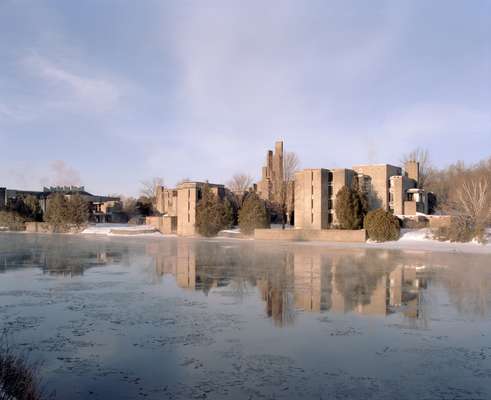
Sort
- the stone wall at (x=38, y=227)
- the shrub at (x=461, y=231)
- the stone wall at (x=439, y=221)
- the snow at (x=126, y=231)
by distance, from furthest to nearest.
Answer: the stone wall at (x=38, y=227) → the snow at (x=126, y=231) → the stone wall at (x=439, y=221) → the shrub at (x=461, y=231)

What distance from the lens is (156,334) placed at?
11203 millimetres

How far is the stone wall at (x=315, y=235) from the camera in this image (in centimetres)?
5199

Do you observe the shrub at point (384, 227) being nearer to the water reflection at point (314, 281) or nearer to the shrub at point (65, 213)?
the water reflection at point (314, 281)

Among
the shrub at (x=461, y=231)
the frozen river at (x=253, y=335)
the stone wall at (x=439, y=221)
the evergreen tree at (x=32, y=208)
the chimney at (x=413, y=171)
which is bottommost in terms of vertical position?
the frozen river at (x=253, y=335)

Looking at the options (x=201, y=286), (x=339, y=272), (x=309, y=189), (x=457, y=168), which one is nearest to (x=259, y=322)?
(x=201, y=286)

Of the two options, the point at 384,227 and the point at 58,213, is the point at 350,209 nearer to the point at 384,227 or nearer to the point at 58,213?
the point at 384,227

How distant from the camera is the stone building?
209 feet

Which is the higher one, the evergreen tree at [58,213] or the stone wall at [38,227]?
the evergreen tree at [58,213]

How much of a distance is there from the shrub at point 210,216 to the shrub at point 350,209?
654 inches

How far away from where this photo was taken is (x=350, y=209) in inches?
2205

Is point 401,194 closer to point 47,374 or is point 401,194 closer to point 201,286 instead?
point 201,286

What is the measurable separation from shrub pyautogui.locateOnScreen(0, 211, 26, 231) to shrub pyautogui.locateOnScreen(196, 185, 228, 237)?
40199 mm

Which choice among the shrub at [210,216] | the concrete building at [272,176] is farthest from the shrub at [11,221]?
the concrete building at [272,176]

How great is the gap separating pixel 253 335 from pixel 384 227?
40735 mm
